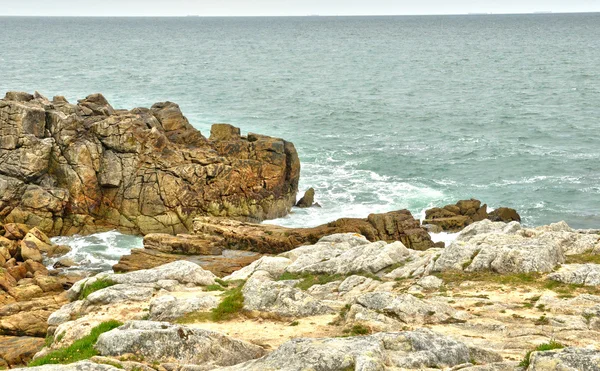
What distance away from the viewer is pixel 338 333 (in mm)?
25000

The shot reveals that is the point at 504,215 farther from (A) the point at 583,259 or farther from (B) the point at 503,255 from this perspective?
(B) the point at 503,255

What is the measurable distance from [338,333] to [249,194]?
106 ft

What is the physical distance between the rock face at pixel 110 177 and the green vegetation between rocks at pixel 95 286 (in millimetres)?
20354

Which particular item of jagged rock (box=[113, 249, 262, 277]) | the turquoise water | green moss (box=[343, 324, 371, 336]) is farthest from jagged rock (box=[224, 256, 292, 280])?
the turquoise water

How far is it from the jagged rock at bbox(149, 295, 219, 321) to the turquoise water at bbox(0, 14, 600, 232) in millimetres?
27956

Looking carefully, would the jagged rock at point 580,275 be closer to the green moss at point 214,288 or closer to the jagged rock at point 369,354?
the jagged rock at point 369,354

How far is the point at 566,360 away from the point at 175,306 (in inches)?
630

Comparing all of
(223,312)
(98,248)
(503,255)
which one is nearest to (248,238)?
(98,248)

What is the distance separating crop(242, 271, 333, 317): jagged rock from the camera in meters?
27.5

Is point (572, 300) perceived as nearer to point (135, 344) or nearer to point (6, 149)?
point (135, 344)

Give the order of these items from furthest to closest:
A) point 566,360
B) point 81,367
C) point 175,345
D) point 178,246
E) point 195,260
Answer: point 178,246 < point 195,260 < point 175,345 < point 81,367 < point 566,360

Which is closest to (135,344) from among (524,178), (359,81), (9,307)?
(9,307)

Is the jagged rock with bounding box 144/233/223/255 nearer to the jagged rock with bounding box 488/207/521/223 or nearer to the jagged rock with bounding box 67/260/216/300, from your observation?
the jagged rock with bounding box 67/260/216/300

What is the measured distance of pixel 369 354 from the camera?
19641 millimetres
